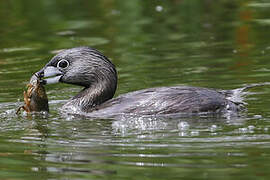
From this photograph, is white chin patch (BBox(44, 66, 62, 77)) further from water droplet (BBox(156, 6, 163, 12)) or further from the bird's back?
water droplet (BBox(156, 6, 163, 12))

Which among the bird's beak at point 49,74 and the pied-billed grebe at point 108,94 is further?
the bird's beak at point 49,74

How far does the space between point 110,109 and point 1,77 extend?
366 centimetres

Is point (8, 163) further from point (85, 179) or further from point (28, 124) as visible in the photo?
point (28, 124)

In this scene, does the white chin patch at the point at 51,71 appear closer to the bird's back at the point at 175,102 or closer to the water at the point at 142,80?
the water at the point at 142,80

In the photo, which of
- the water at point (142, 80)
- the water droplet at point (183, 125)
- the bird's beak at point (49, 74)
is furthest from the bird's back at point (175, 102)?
the bird's beak at point (49, 74)

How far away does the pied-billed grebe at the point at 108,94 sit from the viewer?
9555 mm

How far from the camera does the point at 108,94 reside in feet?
33.6

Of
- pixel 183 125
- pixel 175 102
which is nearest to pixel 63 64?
pixel 175 102

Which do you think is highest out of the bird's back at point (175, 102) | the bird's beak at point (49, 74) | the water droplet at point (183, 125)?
the bird's beak at point (49, 74)

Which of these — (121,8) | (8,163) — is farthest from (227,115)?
(121,8)

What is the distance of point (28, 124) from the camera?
31.0ft

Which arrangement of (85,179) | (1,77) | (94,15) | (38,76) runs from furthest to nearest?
(94,15) → (1,77) → (38,76) → (85,179)

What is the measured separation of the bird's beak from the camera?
10.2m

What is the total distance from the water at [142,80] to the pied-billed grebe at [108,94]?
0.23 metres
